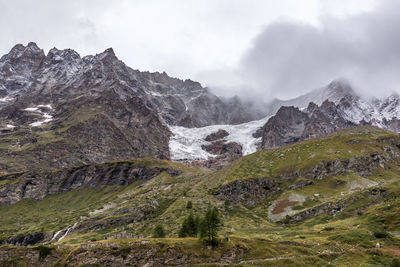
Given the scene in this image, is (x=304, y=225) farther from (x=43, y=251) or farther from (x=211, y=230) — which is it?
(x=43, y=251)

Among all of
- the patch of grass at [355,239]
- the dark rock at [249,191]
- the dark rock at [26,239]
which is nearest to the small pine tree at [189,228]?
the patch of grass at [355,239]

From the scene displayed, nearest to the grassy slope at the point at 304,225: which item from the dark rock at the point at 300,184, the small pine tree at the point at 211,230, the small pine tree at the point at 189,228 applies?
the dark rock at the point at 300,184

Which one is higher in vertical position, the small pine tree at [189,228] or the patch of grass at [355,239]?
the small pine tree at [189,228]

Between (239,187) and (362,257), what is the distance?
117 m

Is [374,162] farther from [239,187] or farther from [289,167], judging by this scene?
[239,187]

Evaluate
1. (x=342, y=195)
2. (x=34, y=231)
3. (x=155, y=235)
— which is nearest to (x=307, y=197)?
(x=342, y=195)

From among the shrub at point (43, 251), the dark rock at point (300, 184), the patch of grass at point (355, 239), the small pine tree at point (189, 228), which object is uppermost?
the dark rock at point (300, 184)

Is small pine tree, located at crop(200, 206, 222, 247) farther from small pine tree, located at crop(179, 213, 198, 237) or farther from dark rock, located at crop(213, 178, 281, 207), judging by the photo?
dark rock, located at crop(213, 178, 281, 207)

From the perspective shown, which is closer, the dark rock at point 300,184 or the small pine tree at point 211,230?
the small pine tree at point 211,230

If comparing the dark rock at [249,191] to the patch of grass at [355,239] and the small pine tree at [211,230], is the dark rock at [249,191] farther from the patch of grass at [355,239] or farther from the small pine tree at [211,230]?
the small pine tree at [211,230]

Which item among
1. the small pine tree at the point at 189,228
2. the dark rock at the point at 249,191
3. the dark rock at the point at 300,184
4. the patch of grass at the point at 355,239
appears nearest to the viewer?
the patch of grass at the point at 355,239

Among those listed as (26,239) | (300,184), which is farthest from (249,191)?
(26,239)

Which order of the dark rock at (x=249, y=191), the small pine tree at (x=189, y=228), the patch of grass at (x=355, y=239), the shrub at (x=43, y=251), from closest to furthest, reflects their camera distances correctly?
the shrub at (x=43, y=251), the patch of grass at (x=355, y=239), the small pine tree at (x=189, y=228), the dark rock at (x=249, y=191)

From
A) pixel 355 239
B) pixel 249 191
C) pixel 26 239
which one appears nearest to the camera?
pixel 355 239
